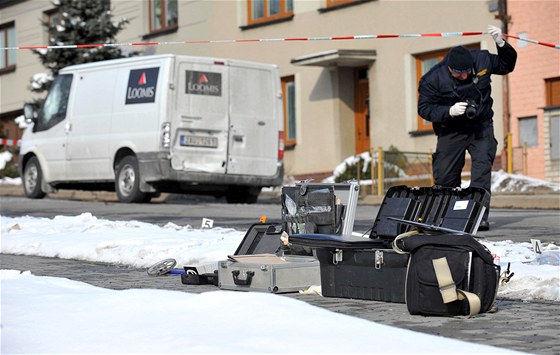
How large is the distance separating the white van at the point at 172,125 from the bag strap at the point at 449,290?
12862 mm

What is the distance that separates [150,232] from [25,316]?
6236 millimetres

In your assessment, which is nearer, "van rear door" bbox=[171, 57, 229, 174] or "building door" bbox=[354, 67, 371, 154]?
"van rear door" bbox=[171, 57, 229, 174]

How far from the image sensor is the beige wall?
2462 cm

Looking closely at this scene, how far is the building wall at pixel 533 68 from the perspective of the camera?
2233 centimetres

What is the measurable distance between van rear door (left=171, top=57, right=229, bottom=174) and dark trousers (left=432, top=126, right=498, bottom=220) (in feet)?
28.3

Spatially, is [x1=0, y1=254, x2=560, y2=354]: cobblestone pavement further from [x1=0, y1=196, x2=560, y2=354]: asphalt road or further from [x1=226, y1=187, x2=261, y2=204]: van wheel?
[x1=226, y1=187, x2=261, y2=204]: van wheel

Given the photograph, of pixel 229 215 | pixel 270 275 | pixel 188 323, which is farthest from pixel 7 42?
pixel 188 323

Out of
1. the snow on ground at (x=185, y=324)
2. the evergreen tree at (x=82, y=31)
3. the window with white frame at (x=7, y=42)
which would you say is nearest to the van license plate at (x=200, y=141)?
the evergreen tree at (x=82, y=31)

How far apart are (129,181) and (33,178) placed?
3.05 metres

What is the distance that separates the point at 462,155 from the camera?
11062 millimetres

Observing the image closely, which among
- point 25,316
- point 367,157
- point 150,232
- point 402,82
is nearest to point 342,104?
point 402,82

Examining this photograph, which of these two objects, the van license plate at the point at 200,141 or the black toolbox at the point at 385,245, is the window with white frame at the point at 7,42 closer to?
the van license plate at the point at 200,141

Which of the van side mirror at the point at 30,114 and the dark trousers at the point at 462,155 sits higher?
the van side mirror at the point at 30,114

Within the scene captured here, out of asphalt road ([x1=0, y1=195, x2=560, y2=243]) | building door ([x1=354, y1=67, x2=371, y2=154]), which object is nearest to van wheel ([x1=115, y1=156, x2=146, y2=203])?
asphalt road ([x1=0, y1=195, x2=560, y2=243])
